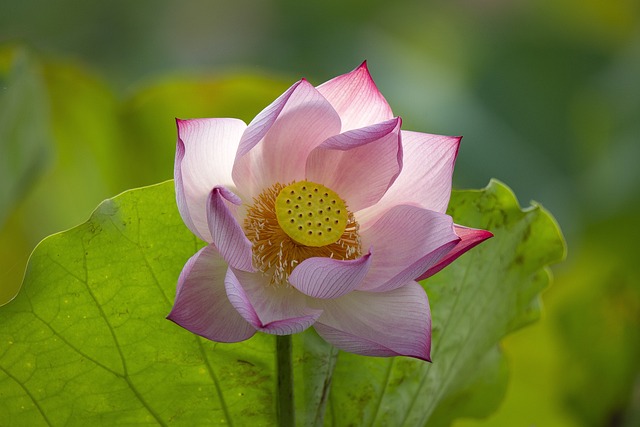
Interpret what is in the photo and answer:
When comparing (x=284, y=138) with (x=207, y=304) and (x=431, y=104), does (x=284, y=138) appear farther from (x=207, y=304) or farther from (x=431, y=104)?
(x=431, y=104)

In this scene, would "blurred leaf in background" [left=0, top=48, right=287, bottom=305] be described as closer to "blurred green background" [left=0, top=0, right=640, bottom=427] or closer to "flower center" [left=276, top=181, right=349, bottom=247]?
"blurred green background" [left=0, top=0, right=640, bottom=427]

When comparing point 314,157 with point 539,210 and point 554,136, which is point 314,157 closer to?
point 539,210

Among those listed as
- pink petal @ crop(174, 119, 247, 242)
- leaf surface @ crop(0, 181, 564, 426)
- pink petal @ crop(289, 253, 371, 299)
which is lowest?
leaf surface @ crop(0, 181, 564, 426)

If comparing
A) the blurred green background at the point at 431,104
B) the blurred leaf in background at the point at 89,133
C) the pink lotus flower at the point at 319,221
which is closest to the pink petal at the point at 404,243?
the pink lotus flower at the point at 319,221

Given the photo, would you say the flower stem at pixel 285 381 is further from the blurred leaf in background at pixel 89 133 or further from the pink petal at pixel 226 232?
the blurred leaf in background at pixel 89 133

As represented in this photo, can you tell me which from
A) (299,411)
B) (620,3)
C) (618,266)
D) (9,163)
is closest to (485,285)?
(299,411)

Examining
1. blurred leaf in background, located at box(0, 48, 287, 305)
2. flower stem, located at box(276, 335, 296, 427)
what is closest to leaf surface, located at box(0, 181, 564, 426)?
flower stem, located at box(276, 335, 296, 427)
